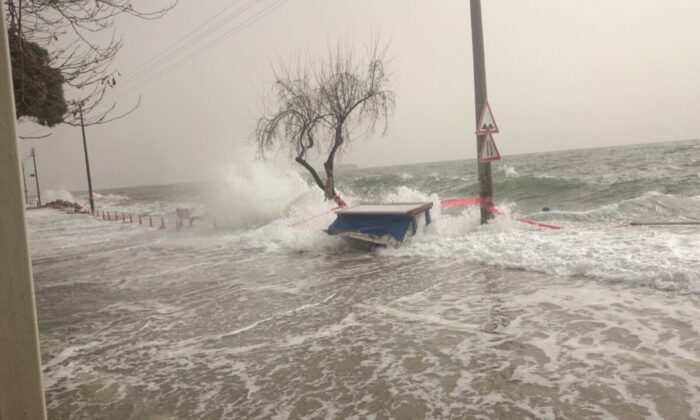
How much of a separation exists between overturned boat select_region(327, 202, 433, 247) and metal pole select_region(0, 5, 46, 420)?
8211 millimetres

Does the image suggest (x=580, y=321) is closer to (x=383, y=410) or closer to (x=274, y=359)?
(x=383, y=410)

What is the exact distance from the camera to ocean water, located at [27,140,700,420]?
324 centimetres

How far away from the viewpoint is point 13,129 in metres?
1.54

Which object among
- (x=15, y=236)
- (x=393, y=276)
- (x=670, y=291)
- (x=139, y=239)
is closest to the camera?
(x=15, y=236)

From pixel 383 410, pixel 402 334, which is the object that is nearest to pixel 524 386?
pixel 383 410

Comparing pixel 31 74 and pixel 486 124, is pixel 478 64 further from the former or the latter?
pixel 31 74

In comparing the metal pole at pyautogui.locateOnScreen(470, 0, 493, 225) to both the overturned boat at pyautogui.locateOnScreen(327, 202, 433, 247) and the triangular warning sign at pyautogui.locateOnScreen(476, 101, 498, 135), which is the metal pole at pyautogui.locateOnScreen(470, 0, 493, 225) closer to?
the triangular warning sign at pyautogui.locateOnScreen(476, 101, 498, 135)

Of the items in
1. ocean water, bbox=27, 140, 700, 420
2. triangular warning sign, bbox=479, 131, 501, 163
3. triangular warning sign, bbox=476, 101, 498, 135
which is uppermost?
triangular warning sign, bbox=476, 101, 498, 135

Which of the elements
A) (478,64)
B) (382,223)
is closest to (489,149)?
(478,64)

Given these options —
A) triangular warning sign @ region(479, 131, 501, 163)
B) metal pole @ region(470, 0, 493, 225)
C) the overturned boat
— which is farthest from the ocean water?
metal pole @ region(470, 0, 493, 225)

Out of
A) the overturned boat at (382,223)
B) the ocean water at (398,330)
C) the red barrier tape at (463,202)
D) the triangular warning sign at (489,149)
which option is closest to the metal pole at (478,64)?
the triangular warning sign at (489,149)

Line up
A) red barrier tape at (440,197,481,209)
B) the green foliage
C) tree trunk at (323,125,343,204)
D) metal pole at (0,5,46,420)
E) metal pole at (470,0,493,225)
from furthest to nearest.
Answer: tree trunk at (323,125,343,204), red barrier tape at (440,197,481,209), metal pole at (470,0,493,225), the green foliage, metal pole at (0,5,46,420)

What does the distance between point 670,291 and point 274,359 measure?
4.54 meters

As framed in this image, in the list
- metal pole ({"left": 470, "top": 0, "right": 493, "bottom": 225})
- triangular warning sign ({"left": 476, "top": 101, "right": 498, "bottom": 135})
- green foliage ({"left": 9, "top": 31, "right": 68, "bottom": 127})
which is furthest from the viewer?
metal pole ({"left": 470, "top": 0, "right": 493, "bottom": 225})
